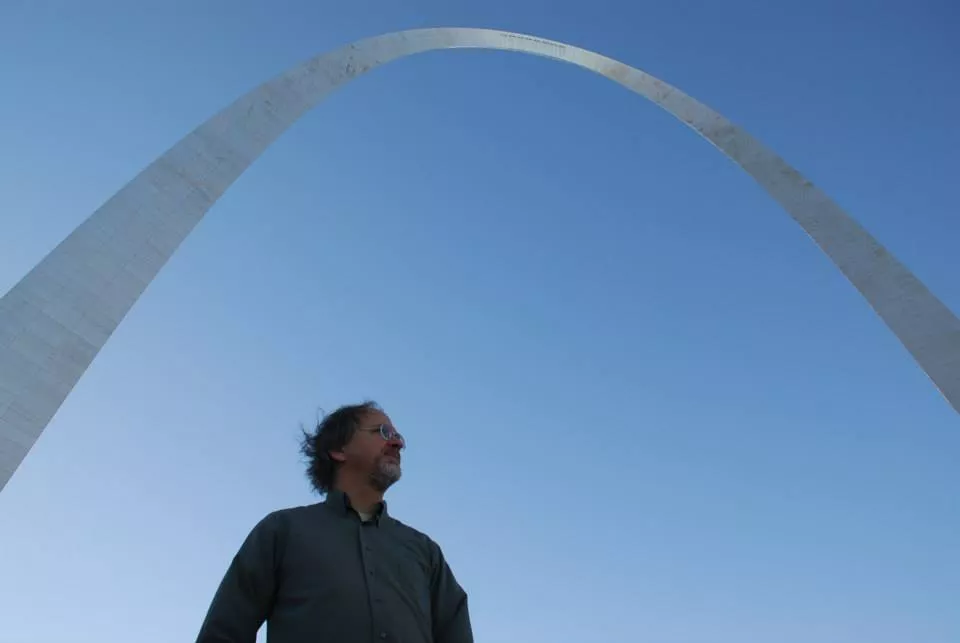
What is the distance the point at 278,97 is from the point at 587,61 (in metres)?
10.1

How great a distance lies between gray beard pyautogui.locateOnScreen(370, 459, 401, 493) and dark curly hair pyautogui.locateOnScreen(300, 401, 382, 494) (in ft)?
0.79

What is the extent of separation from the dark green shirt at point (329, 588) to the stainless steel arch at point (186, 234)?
19.8 ft

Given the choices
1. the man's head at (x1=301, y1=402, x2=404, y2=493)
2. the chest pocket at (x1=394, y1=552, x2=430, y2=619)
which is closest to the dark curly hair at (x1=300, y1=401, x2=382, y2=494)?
the man's head at (x1=301, y1=402, x2=404, y2=493)

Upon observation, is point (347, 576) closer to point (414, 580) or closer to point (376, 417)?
point (414, 580)

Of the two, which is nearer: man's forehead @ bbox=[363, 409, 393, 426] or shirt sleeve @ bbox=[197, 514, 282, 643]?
shirt sleeve @ bbox=[197, 514, 282, 643]

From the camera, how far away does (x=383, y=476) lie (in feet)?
10.8

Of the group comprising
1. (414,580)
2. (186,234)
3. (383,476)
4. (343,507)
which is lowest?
(414,580)

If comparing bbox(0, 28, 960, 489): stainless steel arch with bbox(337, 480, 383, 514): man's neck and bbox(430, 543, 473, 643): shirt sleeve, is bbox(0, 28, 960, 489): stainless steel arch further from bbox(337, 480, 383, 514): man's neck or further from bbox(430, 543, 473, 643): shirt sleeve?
bbox(430, 543, 473, 643): shirt sleeve

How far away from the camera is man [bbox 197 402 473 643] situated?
2693mm

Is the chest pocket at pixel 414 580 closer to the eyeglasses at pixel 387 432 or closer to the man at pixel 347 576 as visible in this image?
the man at pixel 347 576

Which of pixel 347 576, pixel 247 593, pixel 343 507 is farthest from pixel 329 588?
pixel 343 507

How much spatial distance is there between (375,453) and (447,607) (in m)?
0.67

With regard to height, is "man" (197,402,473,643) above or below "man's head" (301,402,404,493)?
below

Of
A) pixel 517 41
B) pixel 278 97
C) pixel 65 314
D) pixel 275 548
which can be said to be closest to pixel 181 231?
pixel 65 314
